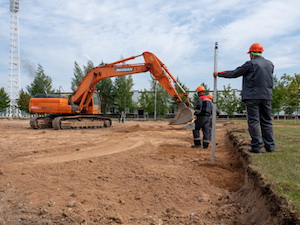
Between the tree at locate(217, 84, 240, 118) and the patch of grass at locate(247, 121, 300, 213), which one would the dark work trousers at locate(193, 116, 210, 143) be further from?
the tree at locate(217, 84, 240, 118)

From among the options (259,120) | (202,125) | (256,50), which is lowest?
(202,125)

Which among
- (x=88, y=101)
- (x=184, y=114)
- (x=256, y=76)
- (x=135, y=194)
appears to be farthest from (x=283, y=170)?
(x=88, y=101)

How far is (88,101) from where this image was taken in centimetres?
1711

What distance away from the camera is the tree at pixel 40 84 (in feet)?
145

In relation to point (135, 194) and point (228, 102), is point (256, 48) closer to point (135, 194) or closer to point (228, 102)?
point (135, 194)

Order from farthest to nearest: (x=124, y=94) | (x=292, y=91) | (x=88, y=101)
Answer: (x=124, y=94)
(x=292, y=91)
(x=88, y=101)

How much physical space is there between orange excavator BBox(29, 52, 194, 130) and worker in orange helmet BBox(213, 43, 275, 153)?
9.10 m

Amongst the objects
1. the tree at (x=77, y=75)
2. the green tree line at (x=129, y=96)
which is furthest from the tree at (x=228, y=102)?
the tree at (x=77, y=75)

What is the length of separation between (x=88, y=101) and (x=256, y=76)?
44.3ft

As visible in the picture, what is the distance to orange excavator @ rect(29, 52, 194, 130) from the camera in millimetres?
15484

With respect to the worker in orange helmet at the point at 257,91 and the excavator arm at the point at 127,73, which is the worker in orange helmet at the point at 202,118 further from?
the excavator arm at the point at 127,73

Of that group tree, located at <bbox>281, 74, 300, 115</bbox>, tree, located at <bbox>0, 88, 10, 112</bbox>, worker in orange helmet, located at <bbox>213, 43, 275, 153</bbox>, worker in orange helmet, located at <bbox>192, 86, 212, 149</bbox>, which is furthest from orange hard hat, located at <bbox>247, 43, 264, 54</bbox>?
tree, located at <bbox>0, 88, 10, 112</bbox>

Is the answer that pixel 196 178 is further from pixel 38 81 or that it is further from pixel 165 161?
pixel 38 81

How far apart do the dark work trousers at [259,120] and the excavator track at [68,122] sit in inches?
498
